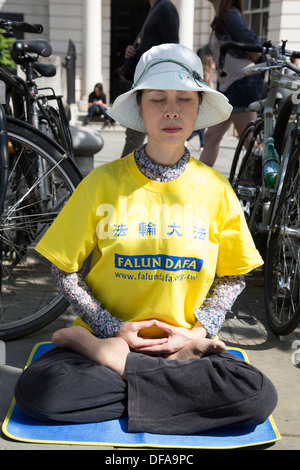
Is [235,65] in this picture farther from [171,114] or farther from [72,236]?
[72,236]

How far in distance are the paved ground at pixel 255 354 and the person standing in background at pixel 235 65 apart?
5.04 feet

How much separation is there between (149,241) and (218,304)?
387 mm

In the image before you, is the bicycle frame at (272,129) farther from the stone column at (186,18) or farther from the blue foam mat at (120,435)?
the stone column at (186,18)

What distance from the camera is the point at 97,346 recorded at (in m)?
2.37

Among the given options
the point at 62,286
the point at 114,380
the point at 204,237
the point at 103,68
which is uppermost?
the point at 204,237

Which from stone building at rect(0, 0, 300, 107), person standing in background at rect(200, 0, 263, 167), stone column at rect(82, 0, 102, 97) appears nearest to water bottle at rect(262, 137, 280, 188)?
person standing in background at rect(200, 0, 263, 167)

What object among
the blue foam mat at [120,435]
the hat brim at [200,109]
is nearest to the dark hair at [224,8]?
the hat brim at [200,109]

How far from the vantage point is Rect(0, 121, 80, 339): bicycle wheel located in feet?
10.2

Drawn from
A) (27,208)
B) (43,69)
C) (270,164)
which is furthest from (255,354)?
(43,69)

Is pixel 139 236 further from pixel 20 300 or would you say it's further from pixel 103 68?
pixel 103 68

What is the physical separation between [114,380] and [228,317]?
141 centimetres

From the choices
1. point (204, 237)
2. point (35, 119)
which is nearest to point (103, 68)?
point (35, 119)

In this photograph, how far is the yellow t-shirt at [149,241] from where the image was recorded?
95.7 inches

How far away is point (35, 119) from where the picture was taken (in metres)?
3.72
